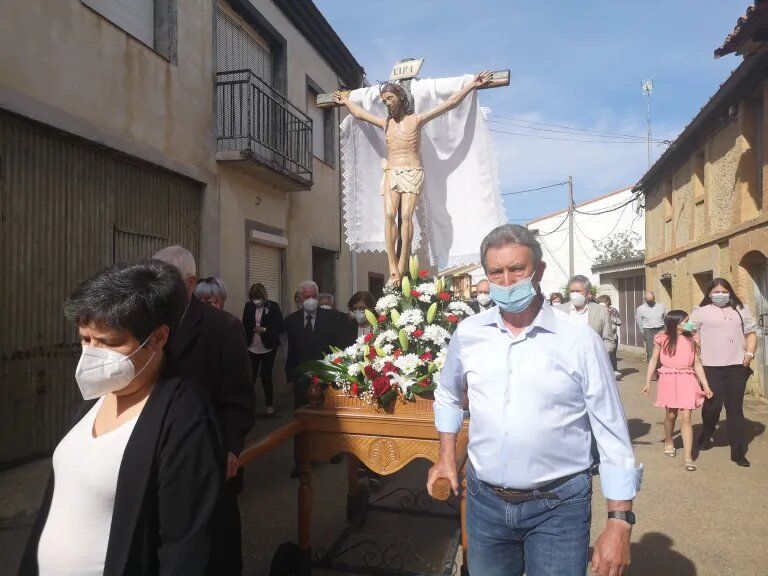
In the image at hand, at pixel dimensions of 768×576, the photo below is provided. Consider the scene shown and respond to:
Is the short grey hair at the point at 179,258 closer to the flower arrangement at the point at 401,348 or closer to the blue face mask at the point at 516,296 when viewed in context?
the flower arrangement at the point at 401,348

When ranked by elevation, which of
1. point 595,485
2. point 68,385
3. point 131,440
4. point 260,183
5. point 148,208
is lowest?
point 595,485

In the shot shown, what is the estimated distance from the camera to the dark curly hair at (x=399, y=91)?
3.93 meters

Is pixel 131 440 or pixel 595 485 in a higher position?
pixel 131 440

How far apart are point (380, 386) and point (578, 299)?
4078 mm

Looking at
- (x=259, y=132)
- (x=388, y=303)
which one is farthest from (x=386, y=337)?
(x=259, y=132)

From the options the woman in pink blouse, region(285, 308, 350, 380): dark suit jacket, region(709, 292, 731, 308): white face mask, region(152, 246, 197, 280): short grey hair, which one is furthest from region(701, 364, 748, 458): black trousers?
region(152, 246, 197, 280): short grey hair

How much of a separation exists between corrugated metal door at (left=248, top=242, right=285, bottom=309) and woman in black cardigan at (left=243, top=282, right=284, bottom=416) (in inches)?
47.8

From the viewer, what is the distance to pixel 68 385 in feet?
17.6

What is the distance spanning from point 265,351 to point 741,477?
5.29 meters

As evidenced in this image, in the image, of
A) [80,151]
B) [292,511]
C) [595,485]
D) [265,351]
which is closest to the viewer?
[292,511]

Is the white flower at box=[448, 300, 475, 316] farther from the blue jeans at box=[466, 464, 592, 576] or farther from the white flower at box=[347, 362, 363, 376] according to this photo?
the blue jeans at box=[466, 464, 592, 576]

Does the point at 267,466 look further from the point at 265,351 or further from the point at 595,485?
the point at 595,485

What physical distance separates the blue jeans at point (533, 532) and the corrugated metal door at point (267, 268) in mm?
7033

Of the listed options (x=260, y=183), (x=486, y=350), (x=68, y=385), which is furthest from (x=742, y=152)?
(x=68, y=385)
